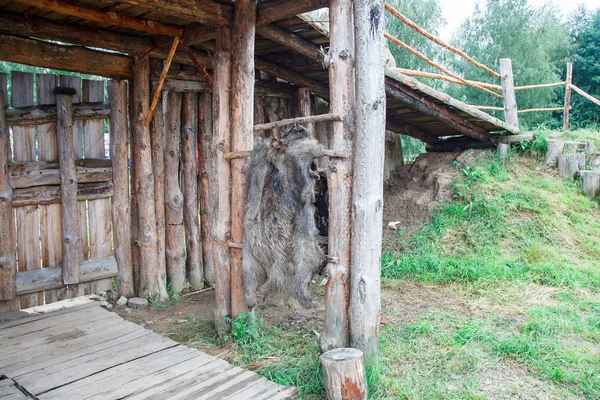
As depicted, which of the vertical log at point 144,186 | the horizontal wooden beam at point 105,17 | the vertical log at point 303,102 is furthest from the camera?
the vertical log at point 303,102

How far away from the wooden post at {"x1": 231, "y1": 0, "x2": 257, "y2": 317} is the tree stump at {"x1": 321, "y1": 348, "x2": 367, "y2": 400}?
1.48 meters

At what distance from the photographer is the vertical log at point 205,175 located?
5715 mm

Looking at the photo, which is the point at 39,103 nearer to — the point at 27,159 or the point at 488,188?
the point at 27,159

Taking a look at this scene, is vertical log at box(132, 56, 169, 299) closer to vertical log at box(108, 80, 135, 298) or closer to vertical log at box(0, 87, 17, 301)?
vertical log at box(108, 80, 135, 298)

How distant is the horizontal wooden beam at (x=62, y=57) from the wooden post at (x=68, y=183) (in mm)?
313

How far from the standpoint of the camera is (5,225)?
4.34m

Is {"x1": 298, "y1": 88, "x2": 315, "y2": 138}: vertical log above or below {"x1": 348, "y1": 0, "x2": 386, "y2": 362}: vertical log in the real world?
above

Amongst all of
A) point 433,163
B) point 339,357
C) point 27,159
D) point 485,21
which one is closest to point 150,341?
point 339,357

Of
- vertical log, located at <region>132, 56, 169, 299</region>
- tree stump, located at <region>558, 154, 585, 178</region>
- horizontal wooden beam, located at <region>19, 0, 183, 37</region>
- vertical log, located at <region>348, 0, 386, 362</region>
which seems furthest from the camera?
tree stump, located at <region>558, 154, 585, 178</region>

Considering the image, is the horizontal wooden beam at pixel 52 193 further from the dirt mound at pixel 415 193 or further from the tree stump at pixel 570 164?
the tree stump at pixel 570 164

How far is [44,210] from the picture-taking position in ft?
15.3

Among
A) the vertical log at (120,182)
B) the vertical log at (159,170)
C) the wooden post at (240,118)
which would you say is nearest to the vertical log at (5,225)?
the vertical log at (120,182)

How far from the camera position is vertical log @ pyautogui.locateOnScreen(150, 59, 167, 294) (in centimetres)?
525

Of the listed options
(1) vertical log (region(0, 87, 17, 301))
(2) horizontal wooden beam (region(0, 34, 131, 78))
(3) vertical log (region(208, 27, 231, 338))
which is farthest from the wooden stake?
(1) vertical log (region(0, 87, 17, 301))
